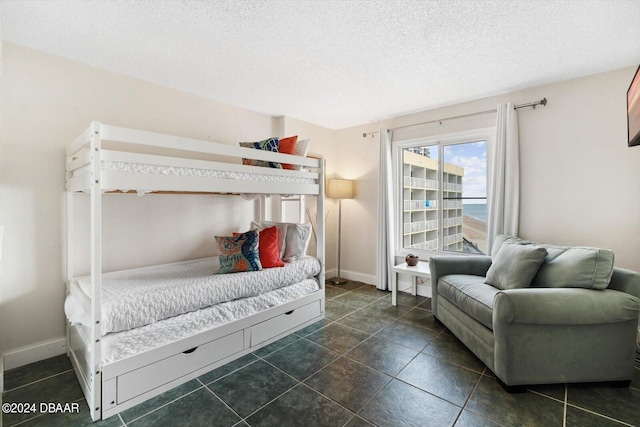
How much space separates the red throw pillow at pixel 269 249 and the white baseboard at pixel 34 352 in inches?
65.7

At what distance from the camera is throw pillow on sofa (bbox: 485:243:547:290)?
7.26 ft

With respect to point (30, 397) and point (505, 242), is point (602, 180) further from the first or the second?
point (30, 397)

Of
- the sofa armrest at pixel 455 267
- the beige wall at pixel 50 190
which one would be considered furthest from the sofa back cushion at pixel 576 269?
the beige wall at pixel 50 190

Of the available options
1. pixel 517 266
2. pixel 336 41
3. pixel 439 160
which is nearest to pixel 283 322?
pixel 517 266

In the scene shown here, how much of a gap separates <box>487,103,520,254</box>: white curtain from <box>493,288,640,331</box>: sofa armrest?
1218 millimetres

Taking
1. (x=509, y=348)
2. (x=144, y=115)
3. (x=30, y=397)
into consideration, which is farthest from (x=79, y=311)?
(x=509, y=348)

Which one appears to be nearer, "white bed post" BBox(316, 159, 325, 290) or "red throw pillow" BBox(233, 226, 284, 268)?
"red throw pillow" BBox(233, 226, 284, 268)

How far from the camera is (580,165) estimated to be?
2758mm

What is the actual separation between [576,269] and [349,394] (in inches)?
69.4

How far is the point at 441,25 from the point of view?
1960mm

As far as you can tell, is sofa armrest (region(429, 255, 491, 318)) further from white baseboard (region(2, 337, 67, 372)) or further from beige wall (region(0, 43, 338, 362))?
white baseboard (region(2, 337, 67, 372))

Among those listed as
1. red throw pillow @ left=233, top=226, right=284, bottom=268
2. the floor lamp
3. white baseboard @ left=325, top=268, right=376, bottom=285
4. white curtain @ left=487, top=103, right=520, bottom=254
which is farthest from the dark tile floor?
the floor lamp

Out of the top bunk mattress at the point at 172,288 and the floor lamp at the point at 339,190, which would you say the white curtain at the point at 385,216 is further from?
the top bunk mattress at the point at 172,288

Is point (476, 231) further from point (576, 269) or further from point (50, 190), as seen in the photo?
point (50, 190)
